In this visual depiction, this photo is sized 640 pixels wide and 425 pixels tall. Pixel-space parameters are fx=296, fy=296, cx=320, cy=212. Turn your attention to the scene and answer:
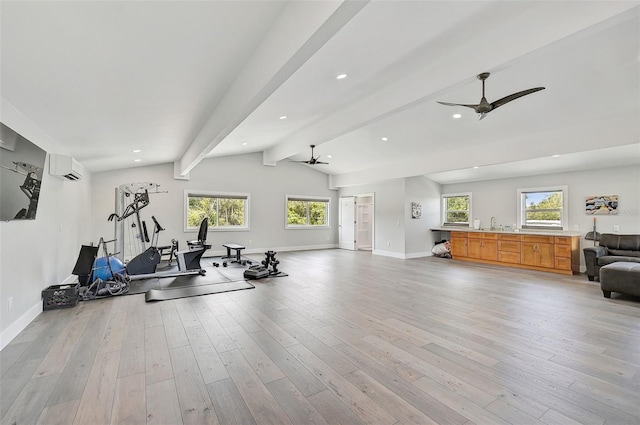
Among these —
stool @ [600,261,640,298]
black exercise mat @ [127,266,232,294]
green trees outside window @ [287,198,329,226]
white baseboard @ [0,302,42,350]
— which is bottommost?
black exercise mat @ [127,266,232,294]

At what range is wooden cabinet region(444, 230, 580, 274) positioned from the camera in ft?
21.0

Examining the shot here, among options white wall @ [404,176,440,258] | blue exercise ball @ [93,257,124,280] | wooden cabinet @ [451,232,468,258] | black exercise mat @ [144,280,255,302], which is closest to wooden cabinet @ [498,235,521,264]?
wooden cabinet @ [451,232,468,258]

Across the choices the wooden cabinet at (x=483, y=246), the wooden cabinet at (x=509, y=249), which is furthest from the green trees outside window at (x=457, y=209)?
the wooden cabinet at (x=509, y=249)

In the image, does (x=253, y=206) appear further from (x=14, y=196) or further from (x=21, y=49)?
(x=21, y=49)

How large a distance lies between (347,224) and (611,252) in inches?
268

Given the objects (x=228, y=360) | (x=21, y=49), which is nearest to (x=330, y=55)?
(x=21, y=49)

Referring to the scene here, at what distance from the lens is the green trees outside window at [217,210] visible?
28.2 feet

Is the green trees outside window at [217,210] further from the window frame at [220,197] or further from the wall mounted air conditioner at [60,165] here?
the wall mounted air conditioner at [60,165]

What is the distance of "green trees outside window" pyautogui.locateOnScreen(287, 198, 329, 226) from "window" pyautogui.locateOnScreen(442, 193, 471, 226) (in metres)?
4.06

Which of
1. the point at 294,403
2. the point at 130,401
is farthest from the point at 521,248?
the point at 130,401

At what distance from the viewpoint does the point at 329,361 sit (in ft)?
8.12

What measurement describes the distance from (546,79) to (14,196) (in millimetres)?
6271

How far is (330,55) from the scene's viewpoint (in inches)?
132

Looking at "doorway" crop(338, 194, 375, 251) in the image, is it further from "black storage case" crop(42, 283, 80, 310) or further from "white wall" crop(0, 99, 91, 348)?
"black storage case" crop(42, 283, 80, 310)
